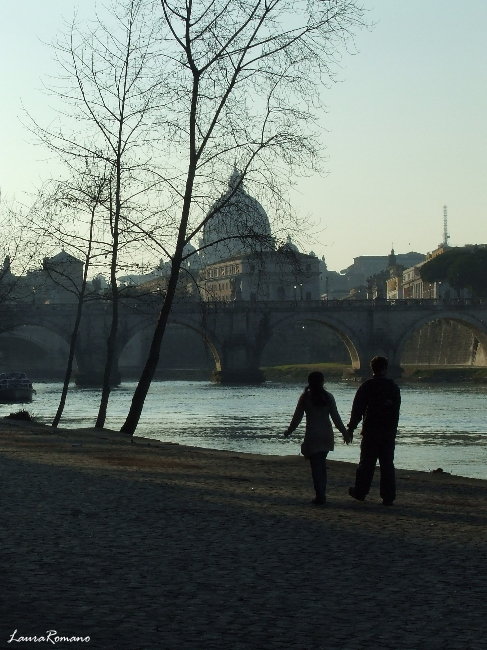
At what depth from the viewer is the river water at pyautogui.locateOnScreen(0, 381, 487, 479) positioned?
33.6 metres

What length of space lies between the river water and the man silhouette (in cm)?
1227

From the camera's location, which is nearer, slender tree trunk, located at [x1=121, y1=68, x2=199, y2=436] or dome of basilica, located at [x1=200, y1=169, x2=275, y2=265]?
dome of basilica, located at [x1=200, y1=169, x2=275, y2=265]

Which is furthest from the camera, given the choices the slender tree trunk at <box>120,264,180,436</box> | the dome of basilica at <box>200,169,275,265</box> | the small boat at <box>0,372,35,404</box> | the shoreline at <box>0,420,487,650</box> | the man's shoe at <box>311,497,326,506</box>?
the small boat at <box>0,372,35,404</box>

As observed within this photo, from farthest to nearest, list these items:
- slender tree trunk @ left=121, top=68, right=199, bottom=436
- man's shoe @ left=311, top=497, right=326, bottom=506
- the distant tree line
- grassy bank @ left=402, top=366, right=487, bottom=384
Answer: the distant tree line → grassy bank @ left=402, top=366, right=487, bottom=384 → slender tree trunk @ left=121, top=68, right=199, bottom=436 → man's shoe @ left=311, top=497, right=326, bottom=506

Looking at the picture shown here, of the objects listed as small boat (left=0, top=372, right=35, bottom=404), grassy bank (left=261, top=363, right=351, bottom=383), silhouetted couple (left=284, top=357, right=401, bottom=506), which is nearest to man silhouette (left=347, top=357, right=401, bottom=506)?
silhouetted couple (left=284, top=357, right=401, bottom=506)

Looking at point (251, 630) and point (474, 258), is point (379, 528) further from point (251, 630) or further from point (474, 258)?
point (474, 258)

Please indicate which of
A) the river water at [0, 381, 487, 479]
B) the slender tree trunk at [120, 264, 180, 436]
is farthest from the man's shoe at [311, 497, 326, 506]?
the slender tree trunk at [120, 264, 180, 436]

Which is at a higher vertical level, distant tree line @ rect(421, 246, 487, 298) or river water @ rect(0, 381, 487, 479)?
distant tree line @ rect(421, 246, 487, 298)

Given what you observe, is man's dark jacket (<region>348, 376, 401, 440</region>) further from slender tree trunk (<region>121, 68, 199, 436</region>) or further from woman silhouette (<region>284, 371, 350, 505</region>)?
slender tree trunk (<region>121, 68, 199, 436</region>)

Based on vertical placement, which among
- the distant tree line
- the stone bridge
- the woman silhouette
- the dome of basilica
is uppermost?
the distant tree line

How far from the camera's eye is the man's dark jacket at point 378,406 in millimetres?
13844

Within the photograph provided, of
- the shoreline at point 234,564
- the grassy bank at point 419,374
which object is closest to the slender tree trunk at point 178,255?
the shoreline at point 234,564

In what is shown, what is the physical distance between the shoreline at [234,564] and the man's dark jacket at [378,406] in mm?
796

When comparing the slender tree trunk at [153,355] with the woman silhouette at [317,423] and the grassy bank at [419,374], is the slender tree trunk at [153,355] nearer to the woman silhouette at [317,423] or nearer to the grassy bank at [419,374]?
the woman silhouette at [317,423]
